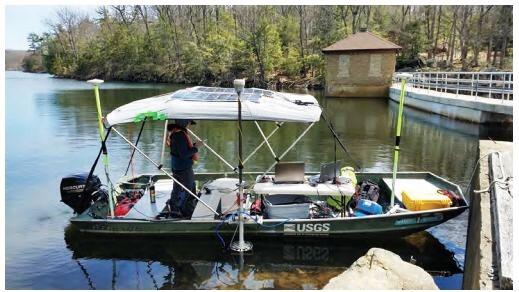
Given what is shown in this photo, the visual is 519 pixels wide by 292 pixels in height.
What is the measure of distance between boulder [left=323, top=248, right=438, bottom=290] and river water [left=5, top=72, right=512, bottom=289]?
2027mm

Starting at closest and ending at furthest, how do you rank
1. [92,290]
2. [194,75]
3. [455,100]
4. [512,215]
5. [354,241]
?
[512,215] → [92,290] → [354,241] → [455,100] → [194,75]

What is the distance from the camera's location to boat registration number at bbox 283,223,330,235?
28.8 feet

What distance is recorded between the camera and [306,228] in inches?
348

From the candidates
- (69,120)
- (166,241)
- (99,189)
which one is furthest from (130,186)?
(69,120)

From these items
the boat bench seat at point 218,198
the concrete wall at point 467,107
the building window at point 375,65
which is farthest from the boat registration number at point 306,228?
the building window at point 375,65

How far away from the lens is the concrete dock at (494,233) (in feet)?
16.3

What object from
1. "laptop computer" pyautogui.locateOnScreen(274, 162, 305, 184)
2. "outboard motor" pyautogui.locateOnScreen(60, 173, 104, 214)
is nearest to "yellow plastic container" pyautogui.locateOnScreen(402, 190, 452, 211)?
"laptop computer" pyautogui.locateOnScreen(274, 162, 305, 184)

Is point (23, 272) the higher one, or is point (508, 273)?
point (508, 273)

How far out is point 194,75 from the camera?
66.7 m

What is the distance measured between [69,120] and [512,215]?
26.5m

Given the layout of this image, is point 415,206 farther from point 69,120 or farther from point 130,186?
point 69,120

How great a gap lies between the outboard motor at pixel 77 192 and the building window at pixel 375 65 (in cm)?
3370

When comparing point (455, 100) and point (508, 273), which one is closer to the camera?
point (508, 273)

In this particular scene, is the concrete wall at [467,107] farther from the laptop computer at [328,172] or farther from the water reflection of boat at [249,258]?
the laptop computer at [328,172]
